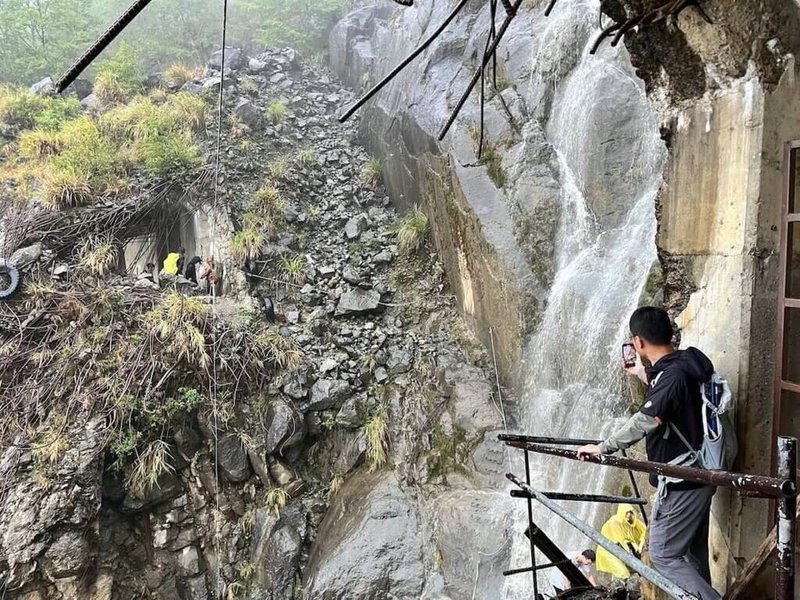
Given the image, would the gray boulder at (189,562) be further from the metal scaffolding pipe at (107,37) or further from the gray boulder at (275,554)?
the metal scaffolding pipe at (107,37)

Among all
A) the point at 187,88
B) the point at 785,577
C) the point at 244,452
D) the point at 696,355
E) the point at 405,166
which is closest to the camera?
the point at 785,577

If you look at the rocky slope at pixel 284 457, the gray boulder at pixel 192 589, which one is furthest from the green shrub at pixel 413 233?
the gray boulder at pixel 192 589

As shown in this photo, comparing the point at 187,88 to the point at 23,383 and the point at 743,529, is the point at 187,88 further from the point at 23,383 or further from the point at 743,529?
the point at 743,529

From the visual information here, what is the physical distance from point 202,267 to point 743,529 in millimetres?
7345

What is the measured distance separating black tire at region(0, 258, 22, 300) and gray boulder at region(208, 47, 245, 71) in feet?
21.7

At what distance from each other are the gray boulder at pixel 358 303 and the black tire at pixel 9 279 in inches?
171

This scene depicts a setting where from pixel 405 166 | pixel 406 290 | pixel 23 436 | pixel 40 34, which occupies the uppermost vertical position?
pixel 40 34

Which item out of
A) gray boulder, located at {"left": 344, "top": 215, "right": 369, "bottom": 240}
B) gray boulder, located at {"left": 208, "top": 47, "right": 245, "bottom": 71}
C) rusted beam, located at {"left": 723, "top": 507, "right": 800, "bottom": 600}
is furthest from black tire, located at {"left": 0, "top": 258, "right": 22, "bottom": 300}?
rusted beam, located at {"left": 723, "top": 507, "right": 800, "bottom": 600}

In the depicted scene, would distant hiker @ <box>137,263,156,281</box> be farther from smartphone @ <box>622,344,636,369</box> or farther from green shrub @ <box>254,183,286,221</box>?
smartphone @ <box>622,344,636,369</box>

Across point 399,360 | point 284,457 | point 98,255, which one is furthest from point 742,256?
point 98,255

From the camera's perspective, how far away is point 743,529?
2.44 m

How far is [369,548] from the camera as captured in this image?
18.2ft

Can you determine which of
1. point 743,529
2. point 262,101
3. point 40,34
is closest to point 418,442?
point 743,529

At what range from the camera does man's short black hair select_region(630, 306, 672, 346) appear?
2492 millimetres
